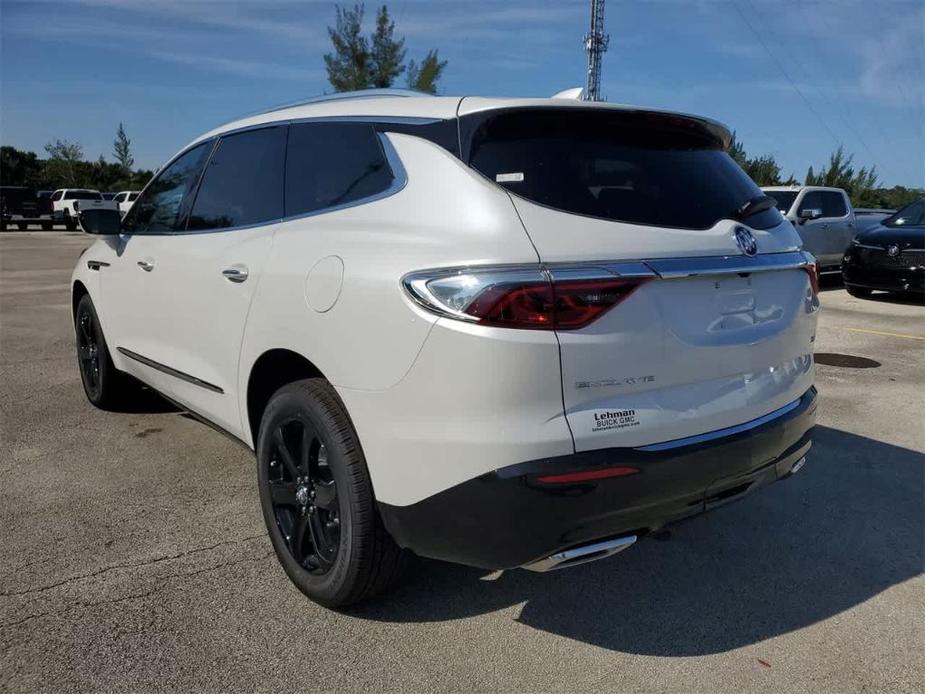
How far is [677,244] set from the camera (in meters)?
2.51

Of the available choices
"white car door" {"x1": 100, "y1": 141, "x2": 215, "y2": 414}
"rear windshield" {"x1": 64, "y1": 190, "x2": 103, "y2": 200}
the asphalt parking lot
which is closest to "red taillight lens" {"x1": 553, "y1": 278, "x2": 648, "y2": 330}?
the asphalt parking lot

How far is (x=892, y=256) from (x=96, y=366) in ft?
35.1

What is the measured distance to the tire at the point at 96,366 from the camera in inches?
201

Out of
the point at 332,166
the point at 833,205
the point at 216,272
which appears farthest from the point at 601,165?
the point at 833,205

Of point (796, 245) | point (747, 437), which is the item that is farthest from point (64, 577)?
point (796, 245)

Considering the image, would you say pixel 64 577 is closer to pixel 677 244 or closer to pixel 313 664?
pixel 313 664

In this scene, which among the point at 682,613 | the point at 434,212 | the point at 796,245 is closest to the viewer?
the point at 434,212

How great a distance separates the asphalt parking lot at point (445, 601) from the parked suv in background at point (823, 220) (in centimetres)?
992

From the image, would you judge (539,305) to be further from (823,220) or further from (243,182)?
(823,220)

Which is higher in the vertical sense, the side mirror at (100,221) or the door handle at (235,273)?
the side mirror at (100,221)

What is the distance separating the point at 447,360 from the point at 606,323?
1.55 ft

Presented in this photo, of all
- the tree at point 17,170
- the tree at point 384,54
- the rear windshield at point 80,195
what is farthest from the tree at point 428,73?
the tree at point 17,170

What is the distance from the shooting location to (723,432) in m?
2.56

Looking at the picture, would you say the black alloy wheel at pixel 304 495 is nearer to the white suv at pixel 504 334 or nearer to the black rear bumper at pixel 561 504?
the white suv at pixel 504 334
